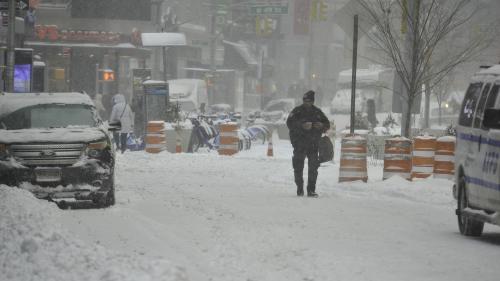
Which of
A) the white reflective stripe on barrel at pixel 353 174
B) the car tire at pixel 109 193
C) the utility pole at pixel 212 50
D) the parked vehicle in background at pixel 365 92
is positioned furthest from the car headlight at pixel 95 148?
the utility pole at pixel 212 50

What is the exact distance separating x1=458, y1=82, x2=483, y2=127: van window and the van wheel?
752mm

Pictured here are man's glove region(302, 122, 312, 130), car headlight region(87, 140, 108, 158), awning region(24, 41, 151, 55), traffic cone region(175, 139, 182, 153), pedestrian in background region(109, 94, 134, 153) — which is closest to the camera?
car headlight region(87, 140, 108, 158)

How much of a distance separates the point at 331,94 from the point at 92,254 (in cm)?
9820

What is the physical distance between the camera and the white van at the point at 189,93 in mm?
48250

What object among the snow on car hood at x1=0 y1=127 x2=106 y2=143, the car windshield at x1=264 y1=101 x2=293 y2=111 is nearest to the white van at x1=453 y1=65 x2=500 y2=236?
the snow on car hood at x1=0 y1=127 x2=106 y2=143

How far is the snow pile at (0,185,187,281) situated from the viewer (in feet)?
26.1

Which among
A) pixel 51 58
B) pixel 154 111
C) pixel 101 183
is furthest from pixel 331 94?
pixel 101 183

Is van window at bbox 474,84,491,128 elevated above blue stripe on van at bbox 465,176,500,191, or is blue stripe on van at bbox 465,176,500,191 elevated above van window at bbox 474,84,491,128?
van window at bbox 474,84,491,128

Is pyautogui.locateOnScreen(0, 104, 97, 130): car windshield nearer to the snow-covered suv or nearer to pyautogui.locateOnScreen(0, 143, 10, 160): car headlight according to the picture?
the snow-covered suv

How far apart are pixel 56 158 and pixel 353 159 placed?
7.59 meters

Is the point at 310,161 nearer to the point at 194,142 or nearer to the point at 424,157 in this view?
the point at 424,157

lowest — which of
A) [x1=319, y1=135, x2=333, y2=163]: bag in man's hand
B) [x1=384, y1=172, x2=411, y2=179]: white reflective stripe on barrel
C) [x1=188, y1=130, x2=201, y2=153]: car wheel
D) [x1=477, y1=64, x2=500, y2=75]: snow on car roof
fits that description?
[x1=188, y1=130, x2=201, y2=153]: car wheel

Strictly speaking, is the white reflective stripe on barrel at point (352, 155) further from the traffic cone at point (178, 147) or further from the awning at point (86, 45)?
the awning at point (86, 45)

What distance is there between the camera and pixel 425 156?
2123cm
